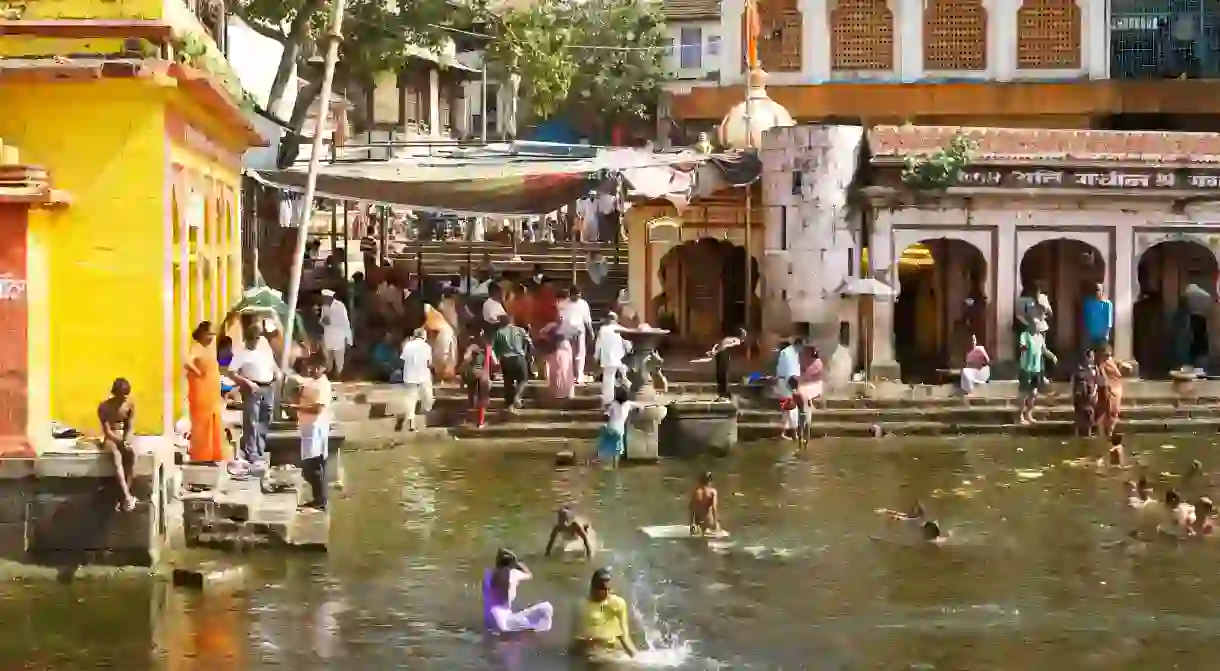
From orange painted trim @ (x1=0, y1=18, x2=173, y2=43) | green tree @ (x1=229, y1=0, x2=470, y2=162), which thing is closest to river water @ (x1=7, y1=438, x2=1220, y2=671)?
orange painted trim @ (x1=0, y1=18, x2=173, y2=43)

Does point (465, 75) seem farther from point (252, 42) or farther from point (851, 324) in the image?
point (851, 324)

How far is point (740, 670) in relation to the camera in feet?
36.2

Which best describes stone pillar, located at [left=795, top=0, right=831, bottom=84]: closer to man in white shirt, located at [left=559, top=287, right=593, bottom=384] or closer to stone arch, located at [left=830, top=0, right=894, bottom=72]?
stone arch, located at [left=830, top=0, right=894, bottom=72]

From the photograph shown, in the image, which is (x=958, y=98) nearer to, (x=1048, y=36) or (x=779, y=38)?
(x=1048, y=36)

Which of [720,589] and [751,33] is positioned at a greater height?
[751,33]

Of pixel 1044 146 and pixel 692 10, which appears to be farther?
pixel 692 10

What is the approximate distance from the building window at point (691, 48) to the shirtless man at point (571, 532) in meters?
35.1

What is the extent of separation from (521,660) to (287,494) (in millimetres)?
4708

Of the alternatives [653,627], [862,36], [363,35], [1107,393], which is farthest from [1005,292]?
[653,627]

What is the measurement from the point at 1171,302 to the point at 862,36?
7.74 m

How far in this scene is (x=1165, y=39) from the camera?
3538 cm

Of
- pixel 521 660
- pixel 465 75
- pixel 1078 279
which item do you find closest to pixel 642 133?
pixel 465 75

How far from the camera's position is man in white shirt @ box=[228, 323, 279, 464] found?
16812 millimetres

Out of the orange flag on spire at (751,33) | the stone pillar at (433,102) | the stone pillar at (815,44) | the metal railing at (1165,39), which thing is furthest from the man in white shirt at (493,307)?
the stone pillar at (433,102)
